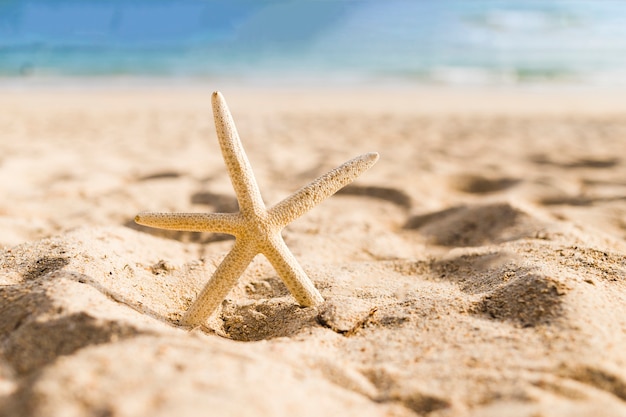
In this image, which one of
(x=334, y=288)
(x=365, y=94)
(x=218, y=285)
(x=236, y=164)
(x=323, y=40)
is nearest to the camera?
(x=218, y=285)

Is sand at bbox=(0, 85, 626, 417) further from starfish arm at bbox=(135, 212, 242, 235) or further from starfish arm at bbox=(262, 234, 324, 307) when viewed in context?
starfish arm at bbox=(135, 212, 242, 235)

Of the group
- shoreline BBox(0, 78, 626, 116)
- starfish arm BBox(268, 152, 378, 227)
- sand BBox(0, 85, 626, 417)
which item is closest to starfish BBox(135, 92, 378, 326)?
starfish arm BBox(268, 152, 378, 227)

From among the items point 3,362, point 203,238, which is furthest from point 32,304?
point 203,238

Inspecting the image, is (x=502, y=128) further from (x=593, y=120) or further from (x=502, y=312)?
(x=502, y=312)

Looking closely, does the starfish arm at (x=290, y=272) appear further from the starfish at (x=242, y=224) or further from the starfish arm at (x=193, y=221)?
the starfish arm at (x=193, y=221)

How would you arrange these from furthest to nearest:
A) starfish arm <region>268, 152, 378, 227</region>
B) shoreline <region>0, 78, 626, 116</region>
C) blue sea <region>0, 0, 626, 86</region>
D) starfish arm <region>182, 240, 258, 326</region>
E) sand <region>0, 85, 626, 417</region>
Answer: blue sea <region>0, 0, 626, 86</region>, shoreline <region>0, 78, 626, 116</region>, starfish arm <region>268, 152, 378, 227</region>, starfish arm <region>182, 240, 258, 326</region>, sand <region>0, 85, 626, 417</region>

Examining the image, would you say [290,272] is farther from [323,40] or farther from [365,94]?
[323,40]

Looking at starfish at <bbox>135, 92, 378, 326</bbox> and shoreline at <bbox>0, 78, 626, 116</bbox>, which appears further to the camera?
shoreline at <bbox>0, 78, 626, 116</bbox>

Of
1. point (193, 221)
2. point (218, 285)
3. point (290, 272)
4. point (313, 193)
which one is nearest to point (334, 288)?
point (290, 272)
